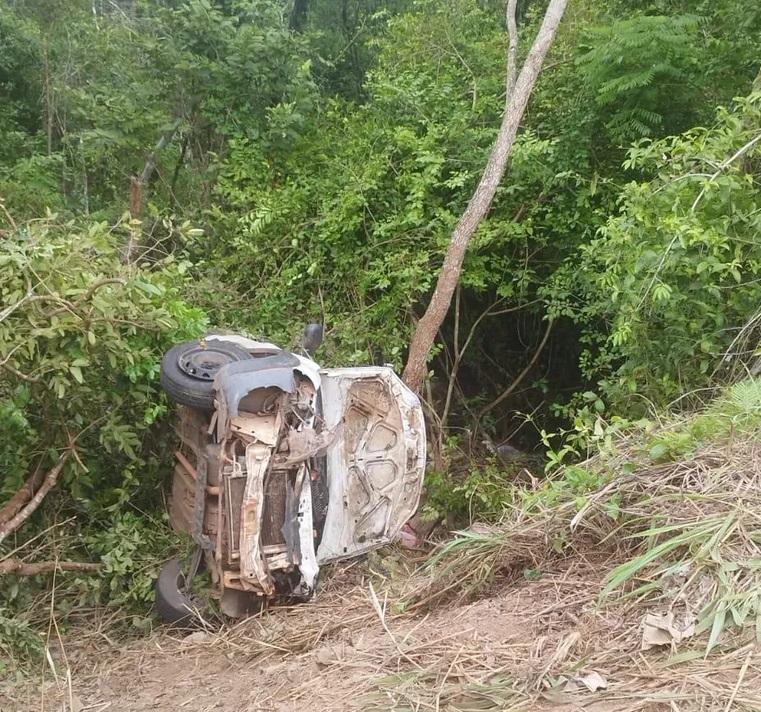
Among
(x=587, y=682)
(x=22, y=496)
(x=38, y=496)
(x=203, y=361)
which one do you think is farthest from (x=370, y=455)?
(x=587, y=682)

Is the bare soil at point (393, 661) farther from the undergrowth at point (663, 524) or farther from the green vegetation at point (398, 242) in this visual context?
the green vegetation at point (398, 242)

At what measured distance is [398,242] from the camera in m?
6.48

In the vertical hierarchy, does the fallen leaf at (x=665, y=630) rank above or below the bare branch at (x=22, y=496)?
above

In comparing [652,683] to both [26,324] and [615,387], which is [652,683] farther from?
[26,324]

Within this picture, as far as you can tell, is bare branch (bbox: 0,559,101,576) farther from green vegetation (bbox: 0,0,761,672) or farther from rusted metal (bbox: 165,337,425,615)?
rusted metal (bbox: 165,337,425,615)

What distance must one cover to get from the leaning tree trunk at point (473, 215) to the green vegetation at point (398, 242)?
0.31 meters

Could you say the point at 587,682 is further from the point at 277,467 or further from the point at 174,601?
the point at 174,601

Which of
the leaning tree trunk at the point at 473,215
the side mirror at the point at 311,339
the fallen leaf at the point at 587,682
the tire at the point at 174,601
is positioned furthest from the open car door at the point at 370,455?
the fallen leaf at the point at 587,682

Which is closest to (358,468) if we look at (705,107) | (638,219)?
(638,219)

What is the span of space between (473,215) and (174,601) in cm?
380

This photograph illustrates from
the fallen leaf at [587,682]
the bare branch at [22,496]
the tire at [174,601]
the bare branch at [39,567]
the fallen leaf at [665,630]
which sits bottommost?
the tire at [174,601]

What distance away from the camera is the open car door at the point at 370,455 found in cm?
427

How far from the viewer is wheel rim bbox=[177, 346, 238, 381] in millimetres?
3912

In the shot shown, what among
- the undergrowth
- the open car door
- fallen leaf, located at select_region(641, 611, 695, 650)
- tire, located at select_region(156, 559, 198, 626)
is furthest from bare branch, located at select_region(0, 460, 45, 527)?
fallen leaf, located at select_region(641, 611, 695, 650)
